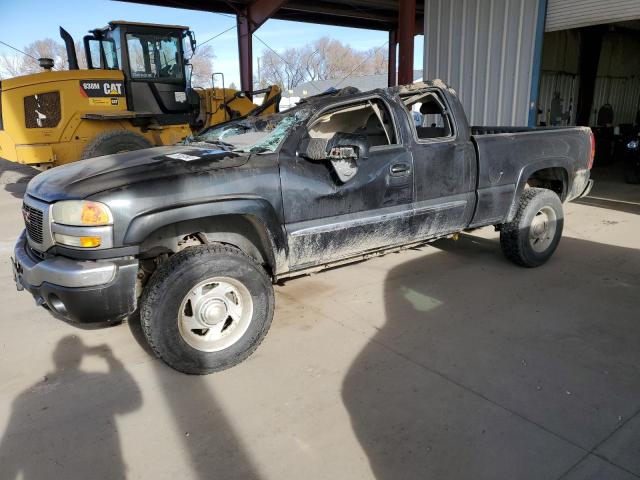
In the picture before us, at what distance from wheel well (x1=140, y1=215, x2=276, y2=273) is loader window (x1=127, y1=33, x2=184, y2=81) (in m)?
6.96

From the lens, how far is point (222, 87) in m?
11.0

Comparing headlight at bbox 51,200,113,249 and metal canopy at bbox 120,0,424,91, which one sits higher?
metal canopy at bbox 120,0,424,91

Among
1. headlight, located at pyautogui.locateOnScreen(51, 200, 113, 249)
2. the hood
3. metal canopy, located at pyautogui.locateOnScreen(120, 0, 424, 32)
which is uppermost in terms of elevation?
metal canopy, located at pyautogui.locateOnScreen(120, 0, 424, 32)

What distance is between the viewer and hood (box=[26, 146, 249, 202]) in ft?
9.84

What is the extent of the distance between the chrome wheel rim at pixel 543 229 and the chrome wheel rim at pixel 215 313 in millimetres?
3418

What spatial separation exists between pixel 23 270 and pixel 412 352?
2.72 meters

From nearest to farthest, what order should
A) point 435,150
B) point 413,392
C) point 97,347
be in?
point 413,392
point 97,347
point 435,150

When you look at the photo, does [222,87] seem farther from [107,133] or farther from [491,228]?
[491,228]

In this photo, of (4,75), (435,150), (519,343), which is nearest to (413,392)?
(519,343)

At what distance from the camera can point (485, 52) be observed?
395 inches

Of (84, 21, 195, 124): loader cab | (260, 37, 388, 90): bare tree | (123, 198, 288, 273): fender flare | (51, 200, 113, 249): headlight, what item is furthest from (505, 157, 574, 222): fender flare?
(260, 37, 388, 90): bare tree

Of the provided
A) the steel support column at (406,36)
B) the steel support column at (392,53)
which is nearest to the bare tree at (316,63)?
the steel support column at (392,53)

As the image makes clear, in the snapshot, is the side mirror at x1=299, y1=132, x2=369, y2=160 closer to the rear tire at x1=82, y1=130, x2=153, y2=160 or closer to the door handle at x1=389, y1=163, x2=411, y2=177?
the door handle at x1=389, y1=163, x2=411, y2=177

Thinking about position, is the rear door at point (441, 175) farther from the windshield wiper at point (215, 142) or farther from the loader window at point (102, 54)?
the loader window at point (102, 54)
